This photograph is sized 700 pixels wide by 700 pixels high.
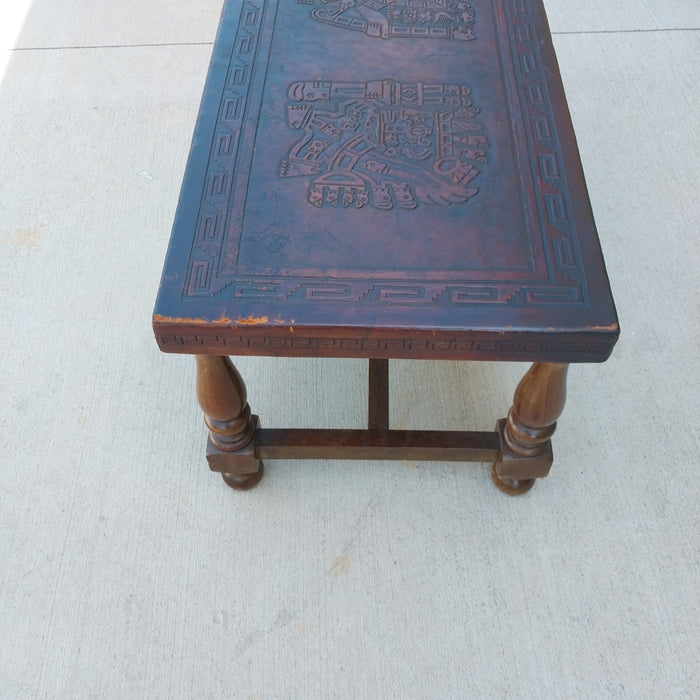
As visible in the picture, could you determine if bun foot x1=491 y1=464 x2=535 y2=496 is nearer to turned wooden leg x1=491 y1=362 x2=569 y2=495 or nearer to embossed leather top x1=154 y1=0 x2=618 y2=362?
turned wooden leg x1=491 y1=362 x2=569 y2=495

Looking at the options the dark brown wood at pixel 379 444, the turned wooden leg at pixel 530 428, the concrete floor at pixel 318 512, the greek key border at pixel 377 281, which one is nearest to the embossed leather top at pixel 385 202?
the greek key border at pixel 377 281

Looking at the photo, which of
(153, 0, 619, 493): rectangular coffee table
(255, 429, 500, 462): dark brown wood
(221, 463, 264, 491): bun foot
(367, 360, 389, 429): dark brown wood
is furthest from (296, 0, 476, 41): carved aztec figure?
(221, 463, 264, 491): bun foot

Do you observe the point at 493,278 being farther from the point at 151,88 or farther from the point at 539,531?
the point at 151,88

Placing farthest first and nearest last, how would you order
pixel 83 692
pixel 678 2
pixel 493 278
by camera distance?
pixel 678 2
pixel 83 692
pixel 493 278

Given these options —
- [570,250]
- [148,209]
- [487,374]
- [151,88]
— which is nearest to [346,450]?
[487,374]

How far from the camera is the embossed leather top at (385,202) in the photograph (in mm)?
1034

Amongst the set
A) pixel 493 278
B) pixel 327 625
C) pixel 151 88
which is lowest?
pixel 327 625

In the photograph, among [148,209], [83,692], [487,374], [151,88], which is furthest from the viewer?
[151,88]

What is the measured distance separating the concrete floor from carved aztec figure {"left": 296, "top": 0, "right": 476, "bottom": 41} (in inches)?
25.7

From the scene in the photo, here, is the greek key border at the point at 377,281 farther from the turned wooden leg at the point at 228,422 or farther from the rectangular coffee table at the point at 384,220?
the turned wooden leg at the point at 228,422

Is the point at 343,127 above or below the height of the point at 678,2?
above

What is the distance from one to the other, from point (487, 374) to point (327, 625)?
62 centimetres

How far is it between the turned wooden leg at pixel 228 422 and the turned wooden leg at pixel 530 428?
0.45m

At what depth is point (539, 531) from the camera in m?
1.37
